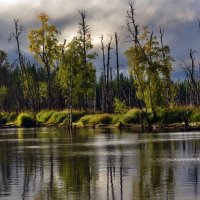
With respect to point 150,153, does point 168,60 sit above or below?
above

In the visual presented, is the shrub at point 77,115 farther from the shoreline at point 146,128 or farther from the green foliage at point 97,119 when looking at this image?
the green foliage at point 97,119

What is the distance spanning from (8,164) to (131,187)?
12.2 metres

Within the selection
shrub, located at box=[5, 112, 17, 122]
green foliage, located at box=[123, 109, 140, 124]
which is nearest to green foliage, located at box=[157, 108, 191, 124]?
green foliage, located at box=[123, 109, 140, 124]

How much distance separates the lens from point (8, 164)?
3219 centimetres

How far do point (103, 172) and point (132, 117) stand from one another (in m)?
48.4

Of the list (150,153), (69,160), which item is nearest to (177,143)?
(150,153)

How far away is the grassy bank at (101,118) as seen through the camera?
233 ft

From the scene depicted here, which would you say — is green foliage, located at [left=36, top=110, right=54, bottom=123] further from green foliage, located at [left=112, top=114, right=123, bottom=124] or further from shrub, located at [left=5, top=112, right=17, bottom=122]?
green foliage, located at [left=112, top=114, right=123, bottom=124]

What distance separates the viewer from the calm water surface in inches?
808

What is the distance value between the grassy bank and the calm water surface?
28.9m

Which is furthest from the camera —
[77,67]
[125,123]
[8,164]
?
[77,67]

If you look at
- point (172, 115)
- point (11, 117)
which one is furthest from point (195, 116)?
point (11, 117)

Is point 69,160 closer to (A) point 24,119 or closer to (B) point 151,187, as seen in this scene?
(B) point 151,187

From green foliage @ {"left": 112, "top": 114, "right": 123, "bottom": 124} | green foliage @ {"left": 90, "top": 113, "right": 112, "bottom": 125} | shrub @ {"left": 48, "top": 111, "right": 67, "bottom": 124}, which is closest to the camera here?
green foliage @ {"left": 112, "top": 114, "right": 123, "bottom": 124}
